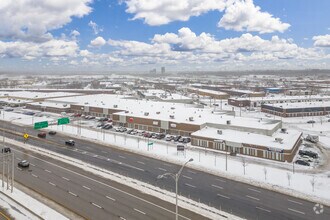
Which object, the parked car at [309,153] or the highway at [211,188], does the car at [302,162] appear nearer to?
the parked car at [309,153]

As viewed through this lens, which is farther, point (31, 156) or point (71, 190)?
point (31, 156)

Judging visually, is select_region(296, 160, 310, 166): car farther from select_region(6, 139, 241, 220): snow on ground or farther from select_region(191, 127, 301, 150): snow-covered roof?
select_region(6, 139, 241, 220): snow on ground

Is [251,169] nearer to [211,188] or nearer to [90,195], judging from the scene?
[211,188]

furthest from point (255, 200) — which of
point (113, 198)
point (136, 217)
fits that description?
point (113, 198)

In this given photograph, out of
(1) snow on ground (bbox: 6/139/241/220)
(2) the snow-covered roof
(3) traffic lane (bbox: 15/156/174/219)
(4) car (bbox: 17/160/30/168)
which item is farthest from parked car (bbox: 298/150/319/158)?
(4) car (bbox: 17/160/30/168)

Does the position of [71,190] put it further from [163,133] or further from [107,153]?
[163,133]

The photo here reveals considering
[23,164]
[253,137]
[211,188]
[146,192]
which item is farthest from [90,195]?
[253,137]
